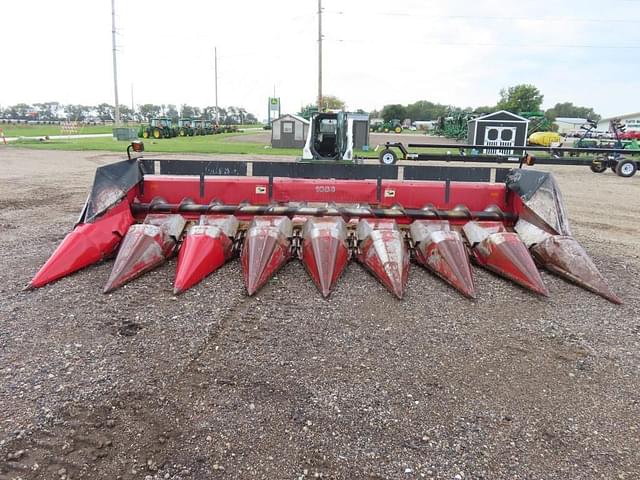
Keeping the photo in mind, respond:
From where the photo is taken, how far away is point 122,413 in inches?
91.6

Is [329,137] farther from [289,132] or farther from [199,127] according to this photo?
[199,127]

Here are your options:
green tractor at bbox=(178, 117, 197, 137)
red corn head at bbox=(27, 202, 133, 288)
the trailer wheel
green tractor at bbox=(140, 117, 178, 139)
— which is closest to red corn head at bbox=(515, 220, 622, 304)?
red corn head at bbox=(27, 202, 133, 288)

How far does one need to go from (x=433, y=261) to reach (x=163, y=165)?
3.28m

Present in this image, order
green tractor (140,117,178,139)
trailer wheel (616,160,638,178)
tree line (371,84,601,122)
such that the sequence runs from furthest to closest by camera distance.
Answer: tree line (371,84,601,122)
green tractor (140,117,178,139)
trailer wheel (616,160,638,178)

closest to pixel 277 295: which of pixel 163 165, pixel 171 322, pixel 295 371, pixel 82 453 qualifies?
pixel 171 322

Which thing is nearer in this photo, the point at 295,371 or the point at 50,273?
the point at 295,371

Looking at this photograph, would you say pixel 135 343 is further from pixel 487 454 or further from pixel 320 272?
pixel 487 454

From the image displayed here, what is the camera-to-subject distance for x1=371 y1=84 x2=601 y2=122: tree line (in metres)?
81.4

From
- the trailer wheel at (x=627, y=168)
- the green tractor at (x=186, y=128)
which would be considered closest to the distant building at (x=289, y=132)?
the trailer wheel at (x=627, y=168)

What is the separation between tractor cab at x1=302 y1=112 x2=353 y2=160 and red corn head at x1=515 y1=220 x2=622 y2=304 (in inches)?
311

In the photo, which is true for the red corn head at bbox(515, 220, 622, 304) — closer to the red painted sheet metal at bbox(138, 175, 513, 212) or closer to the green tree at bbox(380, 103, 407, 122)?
the red painted sheet metal at bbox(138, 175, 513, 212)

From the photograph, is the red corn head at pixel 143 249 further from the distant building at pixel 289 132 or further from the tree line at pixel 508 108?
the tree line at pixel 508 108

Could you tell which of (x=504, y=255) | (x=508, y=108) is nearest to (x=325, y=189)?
(x=504, y=255)

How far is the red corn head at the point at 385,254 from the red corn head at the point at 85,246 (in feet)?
7.81
